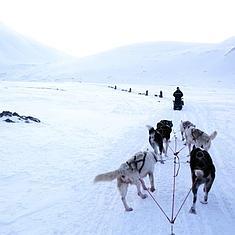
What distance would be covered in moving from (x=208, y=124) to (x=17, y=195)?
9544mm

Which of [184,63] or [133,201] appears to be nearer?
[133,201]

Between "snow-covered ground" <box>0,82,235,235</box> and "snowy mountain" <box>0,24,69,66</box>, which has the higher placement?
"snowy mountain" <box>0,24,69,66</box>

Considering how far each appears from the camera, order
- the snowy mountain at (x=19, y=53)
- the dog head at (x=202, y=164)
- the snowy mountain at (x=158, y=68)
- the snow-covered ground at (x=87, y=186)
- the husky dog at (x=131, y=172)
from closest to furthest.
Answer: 1. the snow-covered ground at (x=87, y=186)
2. the husky dog at (x=131, y=172)
3. the dog head at (x=202, y=164)
4. the snowy mountain at (x=158, y=68)
5. the snowy mountain at (x=19, y=53)

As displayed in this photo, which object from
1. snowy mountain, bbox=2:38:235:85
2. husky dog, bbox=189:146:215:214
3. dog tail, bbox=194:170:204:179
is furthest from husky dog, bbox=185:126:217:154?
snowy mountain, bbox=2:38:235:85

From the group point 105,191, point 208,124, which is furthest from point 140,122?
point 105,191

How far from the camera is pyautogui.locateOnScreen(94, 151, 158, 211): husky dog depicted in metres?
5.82

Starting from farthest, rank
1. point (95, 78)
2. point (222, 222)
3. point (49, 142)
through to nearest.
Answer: point (95, 78), point (49, 142), point (222, 222)

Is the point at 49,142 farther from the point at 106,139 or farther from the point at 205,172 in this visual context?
the point at 205,172

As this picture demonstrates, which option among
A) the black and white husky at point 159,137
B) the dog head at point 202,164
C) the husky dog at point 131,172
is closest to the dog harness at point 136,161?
the husky dog at point 131,172

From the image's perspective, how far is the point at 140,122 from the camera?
15.4 m

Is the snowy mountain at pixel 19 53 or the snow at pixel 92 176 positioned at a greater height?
the snowy mountain at pixel 19 53

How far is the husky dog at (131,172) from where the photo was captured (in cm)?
582

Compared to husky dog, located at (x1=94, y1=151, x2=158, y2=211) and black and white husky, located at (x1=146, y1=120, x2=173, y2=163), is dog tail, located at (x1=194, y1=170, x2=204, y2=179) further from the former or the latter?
black and white husky, located at (x1=146, y1=120, x2=173, y2=163)

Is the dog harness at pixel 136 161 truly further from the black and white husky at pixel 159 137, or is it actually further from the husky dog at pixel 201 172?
the black and white husky at pixel 159 137
